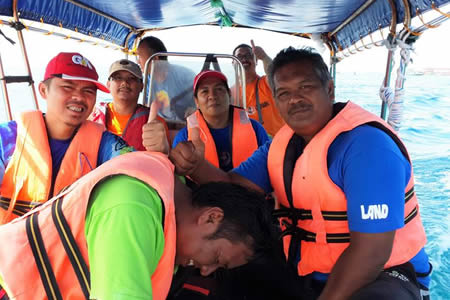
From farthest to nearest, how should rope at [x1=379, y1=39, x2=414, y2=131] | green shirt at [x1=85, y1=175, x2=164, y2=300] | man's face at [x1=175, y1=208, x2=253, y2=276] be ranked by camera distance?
rope at [x1=379, y1=39, x2=414, y2=131] < man's face at [x1=175, y1=208, x2=253, y2=276] < green shirt at [x1=85, y1=175, x2=164, y2=300]

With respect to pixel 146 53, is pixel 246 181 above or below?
below

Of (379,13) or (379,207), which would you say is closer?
(379,207)

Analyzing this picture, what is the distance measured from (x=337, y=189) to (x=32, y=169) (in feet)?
5.18

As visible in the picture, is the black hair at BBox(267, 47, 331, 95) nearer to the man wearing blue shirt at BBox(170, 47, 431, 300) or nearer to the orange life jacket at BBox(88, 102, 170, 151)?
the man wearing blue shirt at BBox(170, 47, 431, 300)

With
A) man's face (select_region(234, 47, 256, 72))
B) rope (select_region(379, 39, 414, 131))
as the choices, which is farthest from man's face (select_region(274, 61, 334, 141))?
man's face (select_region(234, 47, 256, 72))

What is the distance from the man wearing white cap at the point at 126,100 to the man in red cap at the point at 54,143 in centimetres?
97

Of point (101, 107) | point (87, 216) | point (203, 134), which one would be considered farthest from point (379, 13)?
point (87, 216)

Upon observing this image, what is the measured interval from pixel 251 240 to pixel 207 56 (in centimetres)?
231

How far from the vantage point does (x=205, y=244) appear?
3.48 feet

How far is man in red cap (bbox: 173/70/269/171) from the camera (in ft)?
8.68

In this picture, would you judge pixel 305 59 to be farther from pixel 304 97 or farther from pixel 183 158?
pixel 183 158

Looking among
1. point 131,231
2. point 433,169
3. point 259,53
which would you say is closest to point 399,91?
point 259,53

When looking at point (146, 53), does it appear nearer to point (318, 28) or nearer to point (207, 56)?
point (207, 56)

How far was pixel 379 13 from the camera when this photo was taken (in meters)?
3.20
